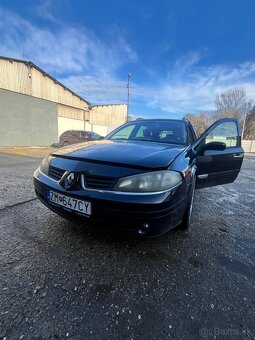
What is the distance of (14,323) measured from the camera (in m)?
1.23

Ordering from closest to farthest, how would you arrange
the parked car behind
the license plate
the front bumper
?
the front bumper → the license plate → the parked car behind

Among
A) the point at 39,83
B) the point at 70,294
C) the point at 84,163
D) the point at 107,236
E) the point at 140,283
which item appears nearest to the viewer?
the point at 70,294

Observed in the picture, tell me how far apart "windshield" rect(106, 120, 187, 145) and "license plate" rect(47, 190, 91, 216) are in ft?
5.01

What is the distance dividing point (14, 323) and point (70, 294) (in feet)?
1.22

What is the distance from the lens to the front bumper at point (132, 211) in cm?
155

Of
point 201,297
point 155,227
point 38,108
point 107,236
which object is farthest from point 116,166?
point 38,108

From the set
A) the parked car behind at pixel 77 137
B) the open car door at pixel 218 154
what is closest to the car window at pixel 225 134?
the open car door at pixel 218 154

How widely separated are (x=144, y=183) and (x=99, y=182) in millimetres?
384

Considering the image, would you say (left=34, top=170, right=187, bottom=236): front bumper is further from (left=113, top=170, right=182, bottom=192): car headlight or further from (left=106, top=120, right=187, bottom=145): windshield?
(left=106, top=120, right=187, bottom=145): windshield

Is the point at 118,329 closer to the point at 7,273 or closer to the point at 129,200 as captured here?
the point at 129,200

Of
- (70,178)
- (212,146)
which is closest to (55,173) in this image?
(70,178)

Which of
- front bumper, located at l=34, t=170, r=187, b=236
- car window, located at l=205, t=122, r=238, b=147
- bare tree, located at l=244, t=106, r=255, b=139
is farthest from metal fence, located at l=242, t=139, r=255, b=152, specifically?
front bumper, located at l=34, t=170, r=187, b=236

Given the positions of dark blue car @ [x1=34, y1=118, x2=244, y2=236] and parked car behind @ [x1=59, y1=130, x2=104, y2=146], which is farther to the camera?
parked car behind @ [x1=59, y1=130, x2=104, y2=146]

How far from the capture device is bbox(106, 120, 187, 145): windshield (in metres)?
2.86
